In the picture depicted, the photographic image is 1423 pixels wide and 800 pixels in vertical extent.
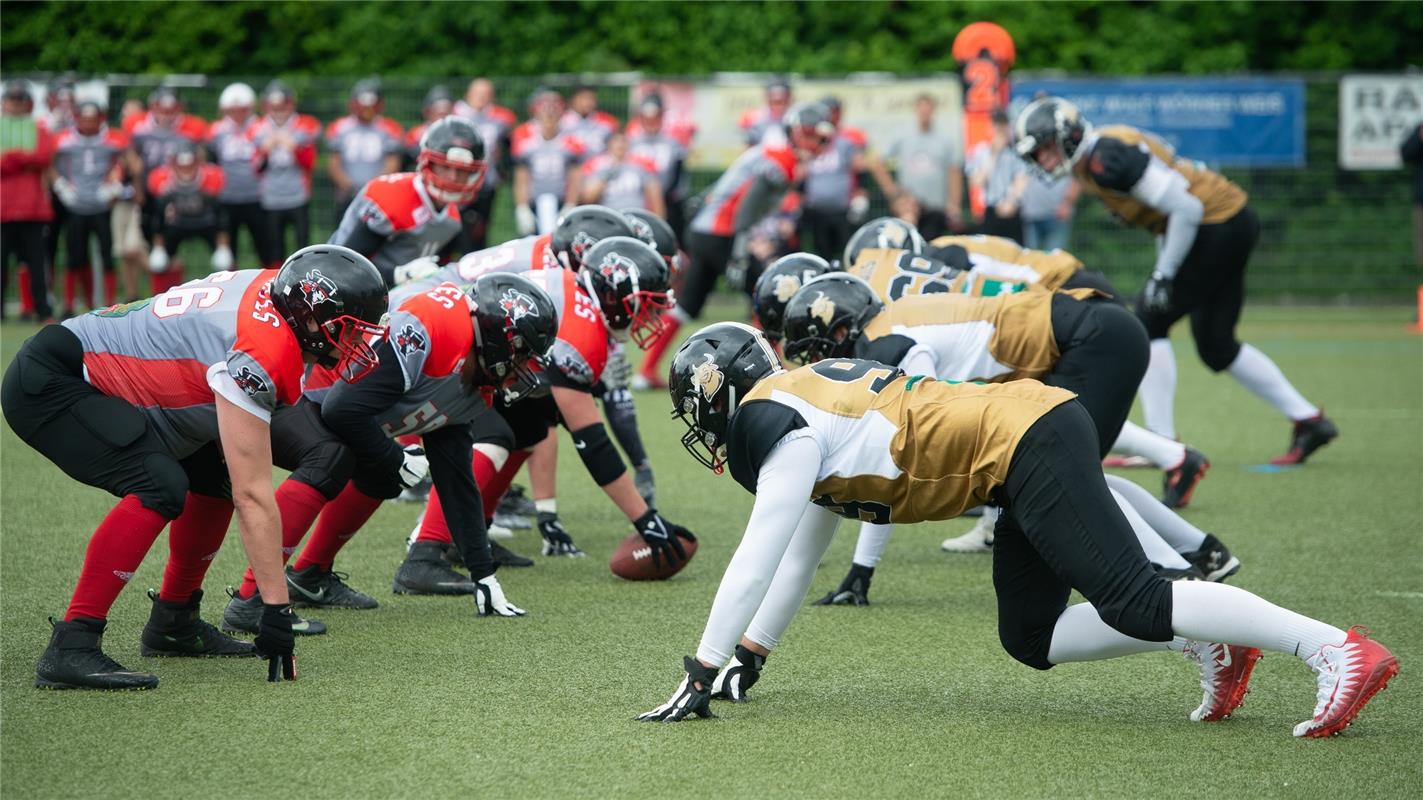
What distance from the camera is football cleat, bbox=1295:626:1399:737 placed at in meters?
3.94

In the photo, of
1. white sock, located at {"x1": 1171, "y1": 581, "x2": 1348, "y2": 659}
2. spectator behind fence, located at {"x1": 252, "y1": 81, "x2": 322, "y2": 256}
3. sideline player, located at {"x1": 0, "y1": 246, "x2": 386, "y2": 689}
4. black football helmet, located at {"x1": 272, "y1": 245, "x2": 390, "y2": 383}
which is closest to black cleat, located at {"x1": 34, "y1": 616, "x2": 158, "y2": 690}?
sideline player, located at {"x1": 0, "y1": 246, "x2": 386, "y2": 689}

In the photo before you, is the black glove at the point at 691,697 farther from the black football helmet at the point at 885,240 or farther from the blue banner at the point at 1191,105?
the blue banner at the point at 1191,105

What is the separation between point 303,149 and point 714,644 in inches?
449

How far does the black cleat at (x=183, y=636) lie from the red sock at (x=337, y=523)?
64 centimetres

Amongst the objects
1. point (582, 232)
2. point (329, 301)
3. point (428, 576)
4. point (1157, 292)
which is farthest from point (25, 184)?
point (329, 301)

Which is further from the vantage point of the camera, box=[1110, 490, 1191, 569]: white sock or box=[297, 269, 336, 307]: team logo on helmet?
box=[1110, 490, 1191, 569]: white sock

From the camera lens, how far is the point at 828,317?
5.24 metres

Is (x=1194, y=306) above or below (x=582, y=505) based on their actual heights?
above

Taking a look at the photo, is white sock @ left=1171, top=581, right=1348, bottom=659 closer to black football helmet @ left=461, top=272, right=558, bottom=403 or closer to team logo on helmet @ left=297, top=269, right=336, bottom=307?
black football helmet @ left=461, top=272, right=558, bottom=403

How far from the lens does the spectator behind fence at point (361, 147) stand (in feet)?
48.1

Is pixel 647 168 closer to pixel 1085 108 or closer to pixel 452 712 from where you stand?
pixel 1085 108

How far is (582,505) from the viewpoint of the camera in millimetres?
7816

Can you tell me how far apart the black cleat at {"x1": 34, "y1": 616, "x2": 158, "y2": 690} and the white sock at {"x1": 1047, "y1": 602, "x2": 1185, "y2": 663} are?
2.50 metres

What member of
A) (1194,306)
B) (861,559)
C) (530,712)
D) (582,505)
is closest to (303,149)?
(582,505)
